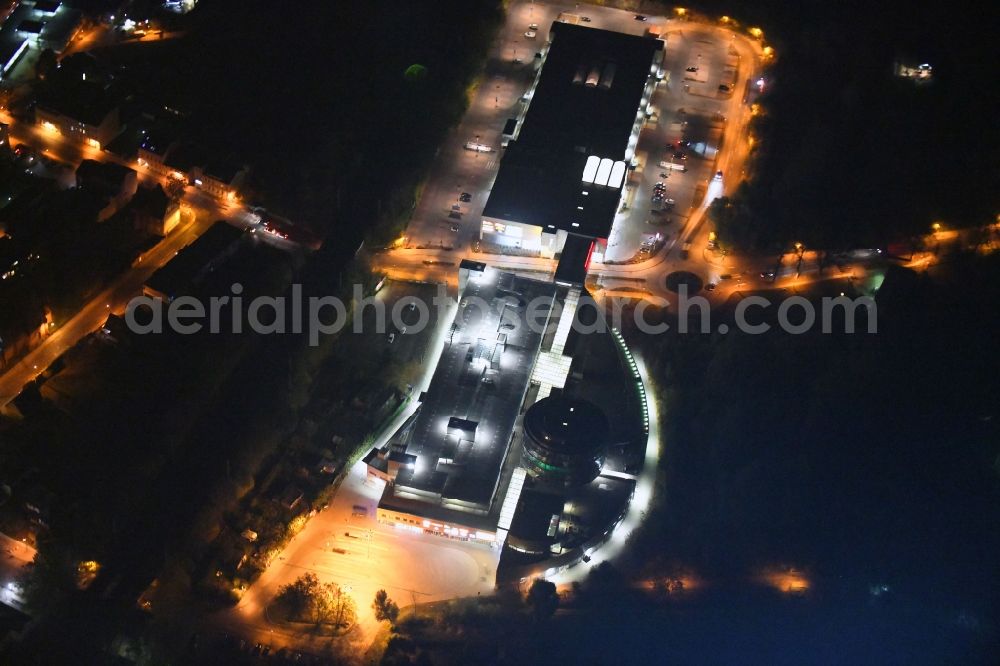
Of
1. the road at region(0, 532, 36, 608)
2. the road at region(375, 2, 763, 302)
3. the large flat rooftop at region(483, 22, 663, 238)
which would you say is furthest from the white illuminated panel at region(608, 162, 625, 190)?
the road at region(0, 532, 36, 608)

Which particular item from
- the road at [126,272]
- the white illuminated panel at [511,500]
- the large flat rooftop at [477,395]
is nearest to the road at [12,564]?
the road at [126,272]

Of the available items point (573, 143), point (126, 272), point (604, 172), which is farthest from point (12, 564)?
point (573, 143)

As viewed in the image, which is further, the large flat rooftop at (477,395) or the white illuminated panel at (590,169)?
the white illuminated panel at (590,169)

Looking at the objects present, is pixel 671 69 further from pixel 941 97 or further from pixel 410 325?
pixel 410 325

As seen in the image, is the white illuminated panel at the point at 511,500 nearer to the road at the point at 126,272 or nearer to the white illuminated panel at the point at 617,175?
the road at the point at 126,272

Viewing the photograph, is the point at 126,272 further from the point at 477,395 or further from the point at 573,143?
the point at 573,143

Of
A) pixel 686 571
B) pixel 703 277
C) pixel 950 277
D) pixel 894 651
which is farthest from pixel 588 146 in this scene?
Result: pixel 894 651

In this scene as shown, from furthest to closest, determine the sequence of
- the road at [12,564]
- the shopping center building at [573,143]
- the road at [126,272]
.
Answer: the shopping center building at [573,143] < the road at [126,272] < the road at [12,564]
